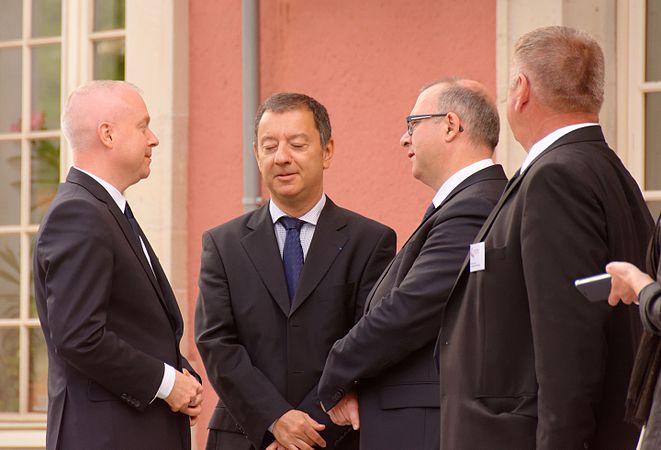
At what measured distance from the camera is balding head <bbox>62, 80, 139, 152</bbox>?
475 centimetres

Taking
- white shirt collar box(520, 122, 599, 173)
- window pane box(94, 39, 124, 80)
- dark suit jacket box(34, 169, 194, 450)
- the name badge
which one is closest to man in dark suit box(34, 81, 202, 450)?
dark suit jacket box(34, 169, 194, 450)

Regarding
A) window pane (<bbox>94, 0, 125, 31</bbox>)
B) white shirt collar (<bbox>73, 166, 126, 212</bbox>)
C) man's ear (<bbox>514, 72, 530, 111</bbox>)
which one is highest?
window pane (<bbox>94, 0, 125, 31</bbox>)

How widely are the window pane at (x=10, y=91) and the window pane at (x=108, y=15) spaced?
61 centimetres

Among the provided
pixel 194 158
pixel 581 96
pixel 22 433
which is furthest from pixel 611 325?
pixel 22 433

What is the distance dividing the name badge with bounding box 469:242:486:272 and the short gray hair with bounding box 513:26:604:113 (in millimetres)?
445

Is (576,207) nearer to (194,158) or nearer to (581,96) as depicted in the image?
(581,96)

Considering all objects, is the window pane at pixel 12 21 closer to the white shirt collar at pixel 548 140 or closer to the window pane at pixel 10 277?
the window pane at pixel 10 277

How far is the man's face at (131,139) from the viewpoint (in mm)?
4766

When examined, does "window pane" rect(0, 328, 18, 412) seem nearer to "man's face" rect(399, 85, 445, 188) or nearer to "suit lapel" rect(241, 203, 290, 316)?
"suit lapel" rect(241, 203, 290, 316)

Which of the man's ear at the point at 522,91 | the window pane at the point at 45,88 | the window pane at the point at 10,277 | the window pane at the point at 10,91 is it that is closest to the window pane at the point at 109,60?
the window pane at the point at 45,88

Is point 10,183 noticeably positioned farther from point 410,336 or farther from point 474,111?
point 410,336

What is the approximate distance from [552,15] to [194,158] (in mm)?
2208

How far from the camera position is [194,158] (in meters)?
7.57

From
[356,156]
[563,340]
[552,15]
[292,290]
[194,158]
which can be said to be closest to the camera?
[563,340]
